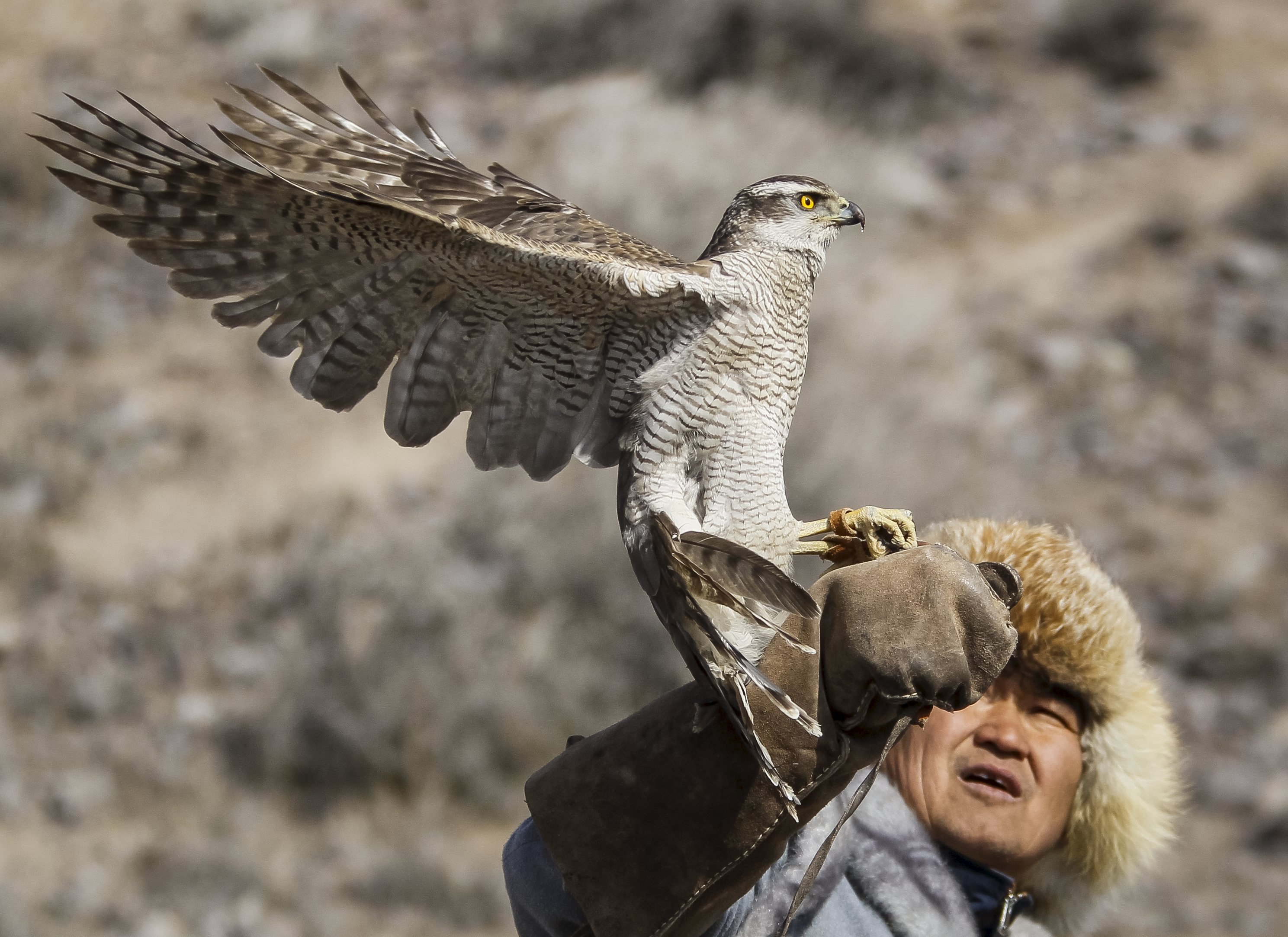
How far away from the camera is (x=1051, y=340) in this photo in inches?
383

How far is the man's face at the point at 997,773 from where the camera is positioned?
7.54ft

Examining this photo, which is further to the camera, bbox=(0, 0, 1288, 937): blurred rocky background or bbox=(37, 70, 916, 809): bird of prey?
bbox=(0, 0, 1288, 937): blurred rocky background

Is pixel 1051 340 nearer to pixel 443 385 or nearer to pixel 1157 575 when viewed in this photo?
pixel 1157 575

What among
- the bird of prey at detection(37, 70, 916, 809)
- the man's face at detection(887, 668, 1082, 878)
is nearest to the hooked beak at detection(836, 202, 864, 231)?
the bird of prey at detection(37, 70, 916, 809)

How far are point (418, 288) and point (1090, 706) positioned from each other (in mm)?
1564

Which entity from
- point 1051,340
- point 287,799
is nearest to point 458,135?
point 1051,340

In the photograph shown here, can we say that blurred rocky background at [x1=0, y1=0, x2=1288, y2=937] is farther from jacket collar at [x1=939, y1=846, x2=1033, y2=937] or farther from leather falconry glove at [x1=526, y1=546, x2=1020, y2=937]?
leather falconry glove at [x1=526, y1=546, x2=1020, y2=937]

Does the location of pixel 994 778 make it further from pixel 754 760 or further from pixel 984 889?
pixel 754 760

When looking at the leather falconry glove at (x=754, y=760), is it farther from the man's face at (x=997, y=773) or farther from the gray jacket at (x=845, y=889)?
the man's face at (x=997, y=773)

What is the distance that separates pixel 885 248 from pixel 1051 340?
181 cm

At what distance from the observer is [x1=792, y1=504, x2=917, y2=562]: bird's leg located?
7.21 feet

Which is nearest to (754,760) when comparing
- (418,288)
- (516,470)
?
(418,288)

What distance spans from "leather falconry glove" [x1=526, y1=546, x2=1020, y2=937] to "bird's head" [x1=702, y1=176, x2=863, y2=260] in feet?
2.53

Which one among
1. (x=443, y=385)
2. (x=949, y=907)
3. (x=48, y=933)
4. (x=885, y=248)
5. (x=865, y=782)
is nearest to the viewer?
(x=865, y=782)
